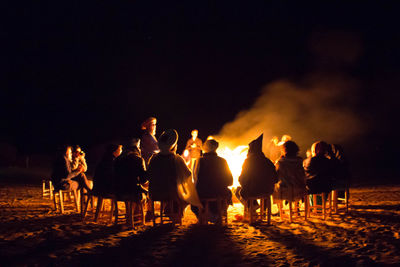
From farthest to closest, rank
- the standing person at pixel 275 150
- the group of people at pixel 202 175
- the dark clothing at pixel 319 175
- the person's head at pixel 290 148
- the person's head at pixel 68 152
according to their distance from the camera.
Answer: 1. the standing person at pixel 275 150
2. the person's head at pixel 68 152
3. the dark clothing at pixel 319 175
4. the person's head at pixel 290 148
5. the group of people at pixel 202 175

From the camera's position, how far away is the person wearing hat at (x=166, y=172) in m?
6.93

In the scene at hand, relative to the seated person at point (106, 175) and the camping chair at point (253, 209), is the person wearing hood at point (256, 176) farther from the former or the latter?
the seated person at point (106, 175)

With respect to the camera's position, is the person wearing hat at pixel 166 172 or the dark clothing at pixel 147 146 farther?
the dark clothing at pixel 147 146

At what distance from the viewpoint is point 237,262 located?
185 inches

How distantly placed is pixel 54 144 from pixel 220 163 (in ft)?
145

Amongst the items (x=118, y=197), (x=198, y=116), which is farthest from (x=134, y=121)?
(x=118, y=197)

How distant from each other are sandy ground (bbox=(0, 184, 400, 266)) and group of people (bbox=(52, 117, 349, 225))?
0.60 meters

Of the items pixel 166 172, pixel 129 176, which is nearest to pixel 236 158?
pixel 166 172

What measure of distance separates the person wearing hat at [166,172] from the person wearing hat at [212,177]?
28cm

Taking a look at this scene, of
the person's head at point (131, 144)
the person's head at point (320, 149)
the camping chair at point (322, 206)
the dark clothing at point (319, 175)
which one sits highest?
the person's head at point (131, 144)

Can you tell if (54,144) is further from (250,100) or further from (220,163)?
(220,163)

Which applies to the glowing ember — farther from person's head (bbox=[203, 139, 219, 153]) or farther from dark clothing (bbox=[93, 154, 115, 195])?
dark clothing (bbox=[93, 154, 115, 195])

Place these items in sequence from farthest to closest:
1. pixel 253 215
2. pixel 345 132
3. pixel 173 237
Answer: pixel 345 132, pixel 253 215, pixel 173 237

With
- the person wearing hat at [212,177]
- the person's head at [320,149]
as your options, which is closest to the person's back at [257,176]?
the person wearing hat at [212,177]
